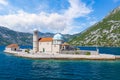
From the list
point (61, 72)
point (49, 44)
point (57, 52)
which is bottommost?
point (61, 72)

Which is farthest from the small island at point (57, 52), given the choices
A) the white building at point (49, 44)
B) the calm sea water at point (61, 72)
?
the calm sea water at point (61, 72)

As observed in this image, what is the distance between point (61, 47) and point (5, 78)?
82638 mm

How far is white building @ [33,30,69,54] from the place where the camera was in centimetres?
14248

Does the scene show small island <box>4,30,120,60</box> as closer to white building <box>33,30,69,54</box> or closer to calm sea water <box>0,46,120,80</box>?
white building <box>33,30,69,54</box>

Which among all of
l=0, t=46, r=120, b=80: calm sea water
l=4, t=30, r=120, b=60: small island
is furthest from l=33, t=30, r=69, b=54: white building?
l=0, t=46, r=120, b=80: calm sea water

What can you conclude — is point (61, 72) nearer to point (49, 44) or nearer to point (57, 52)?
point (57, 52)

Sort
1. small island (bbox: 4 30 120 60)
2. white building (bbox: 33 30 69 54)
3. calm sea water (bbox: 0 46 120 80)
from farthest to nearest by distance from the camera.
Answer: white building (bbox: 33 30 69 54) < small island (bbox: 4 30 120 60) < calm sea water (bbox: 0 46 120 80)

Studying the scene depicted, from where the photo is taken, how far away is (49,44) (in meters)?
147

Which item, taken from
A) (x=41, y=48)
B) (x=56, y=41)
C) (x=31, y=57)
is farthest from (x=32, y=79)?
(x=41, y=48)

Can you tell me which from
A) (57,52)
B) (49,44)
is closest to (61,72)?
(57,52)

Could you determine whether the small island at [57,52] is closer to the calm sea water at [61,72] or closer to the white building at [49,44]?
the white building at [49,44]

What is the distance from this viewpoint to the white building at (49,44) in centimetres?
14248

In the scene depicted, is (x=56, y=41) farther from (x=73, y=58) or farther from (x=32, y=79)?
(x=32, y=79)

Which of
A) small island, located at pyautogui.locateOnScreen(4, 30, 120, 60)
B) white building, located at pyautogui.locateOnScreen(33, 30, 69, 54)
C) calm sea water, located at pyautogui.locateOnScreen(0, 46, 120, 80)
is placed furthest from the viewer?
white building, located at pyautogui.locateOnScreen(33, 30, 69, 54)
